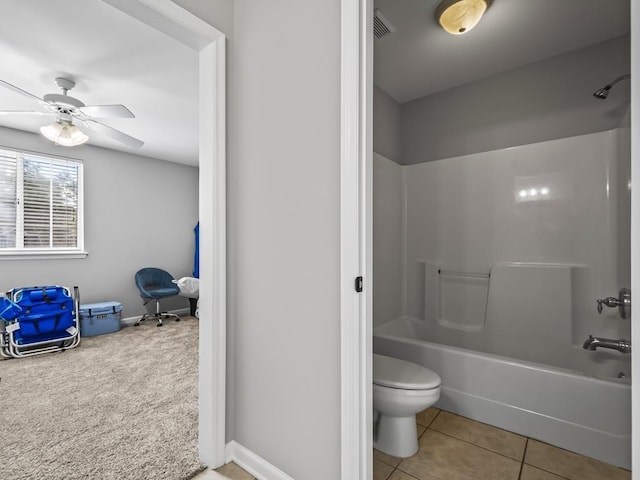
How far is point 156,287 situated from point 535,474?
473 centimetres

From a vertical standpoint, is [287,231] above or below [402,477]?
above

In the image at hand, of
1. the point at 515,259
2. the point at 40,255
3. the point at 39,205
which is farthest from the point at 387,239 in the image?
the point at 39,205

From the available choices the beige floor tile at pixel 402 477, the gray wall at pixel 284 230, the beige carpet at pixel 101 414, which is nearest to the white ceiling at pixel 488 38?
the gray wall at pixel 284 230

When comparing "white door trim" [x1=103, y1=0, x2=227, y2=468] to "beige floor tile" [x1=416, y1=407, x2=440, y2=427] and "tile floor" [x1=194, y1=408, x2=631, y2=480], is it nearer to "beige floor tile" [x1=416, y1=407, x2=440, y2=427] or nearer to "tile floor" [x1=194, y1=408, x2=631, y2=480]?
"tile floor" [x1=194, y1=408, x2=631, y2=480]

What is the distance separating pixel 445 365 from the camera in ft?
6.88

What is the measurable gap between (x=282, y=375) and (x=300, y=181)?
2.75ft

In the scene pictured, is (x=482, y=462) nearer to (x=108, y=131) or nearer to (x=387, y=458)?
(x=387, y=458)

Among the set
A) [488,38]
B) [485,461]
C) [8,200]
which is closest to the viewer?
[485,461]

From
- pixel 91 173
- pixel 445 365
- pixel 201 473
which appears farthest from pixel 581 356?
pixel 91 173

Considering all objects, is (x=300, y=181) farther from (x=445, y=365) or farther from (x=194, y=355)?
(x=194, y=355)

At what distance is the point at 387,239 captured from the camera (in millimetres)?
2865

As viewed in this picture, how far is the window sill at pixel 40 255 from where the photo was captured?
3.63 meters

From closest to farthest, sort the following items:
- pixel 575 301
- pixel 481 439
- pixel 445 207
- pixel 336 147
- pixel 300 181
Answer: pixel 336 147
pixel 300 181
pixel 481 439
pixel 575 301
pixel 445 207

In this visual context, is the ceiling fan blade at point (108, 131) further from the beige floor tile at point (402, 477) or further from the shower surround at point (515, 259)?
the beige floor tile at point (402, 477)
